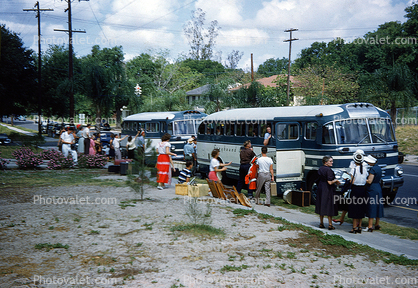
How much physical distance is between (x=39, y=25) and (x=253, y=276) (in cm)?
4678

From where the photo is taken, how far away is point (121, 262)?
6.40 metres

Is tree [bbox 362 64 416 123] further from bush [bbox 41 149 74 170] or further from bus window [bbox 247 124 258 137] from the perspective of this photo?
bush [bbox 41 149 74 170]

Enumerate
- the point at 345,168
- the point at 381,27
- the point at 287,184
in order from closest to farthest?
the point at 345,168 → the point at 287,184 → the point at 381,27

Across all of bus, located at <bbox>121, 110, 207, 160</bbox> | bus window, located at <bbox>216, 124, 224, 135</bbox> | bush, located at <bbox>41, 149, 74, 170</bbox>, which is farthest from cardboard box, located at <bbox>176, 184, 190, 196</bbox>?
bus, located at <bbox>121, 110, 207, 160</bbox>

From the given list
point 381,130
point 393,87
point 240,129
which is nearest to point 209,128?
point 240,129

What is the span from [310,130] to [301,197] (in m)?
2.27

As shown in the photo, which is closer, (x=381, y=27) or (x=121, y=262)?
(x=121, y=262)

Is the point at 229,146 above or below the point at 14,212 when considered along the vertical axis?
above

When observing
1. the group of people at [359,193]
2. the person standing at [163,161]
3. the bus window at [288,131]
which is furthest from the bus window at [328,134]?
the person standing at [163,161]

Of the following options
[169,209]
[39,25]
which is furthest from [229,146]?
[39,25]

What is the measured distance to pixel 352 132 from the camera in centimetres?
1235

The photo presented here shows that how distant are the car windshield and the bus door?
2.27 metres

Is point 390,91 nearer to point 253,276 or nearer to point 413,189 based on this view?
point 413,189

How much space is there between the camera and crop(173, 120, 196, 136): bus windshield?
2284cm
